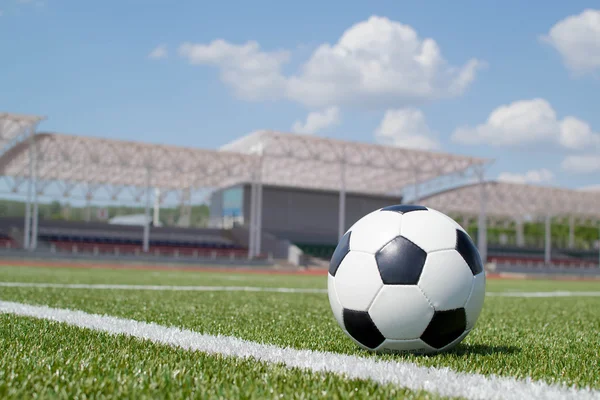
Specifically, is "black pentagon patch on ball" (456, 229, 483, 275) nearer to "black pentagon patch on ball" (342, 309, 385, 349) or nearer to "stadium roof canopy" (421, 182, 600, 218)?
"black pentagon patch on ball" (342, 309, 385, 349)

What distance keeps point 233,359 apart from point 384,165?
3930 centimetres

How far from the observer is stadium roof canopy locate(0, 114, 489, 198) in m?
38.9

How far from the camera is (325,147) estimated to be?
40.2 m

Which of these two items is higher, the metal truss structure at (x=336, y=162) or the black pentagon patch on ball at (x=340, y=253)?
the metal truss structure at (x=336, y=162)

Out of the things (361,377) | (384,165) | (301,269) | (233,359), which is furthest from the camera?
(384,165)

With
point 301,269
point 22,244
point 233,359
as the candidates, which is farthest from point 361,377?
point 22,244

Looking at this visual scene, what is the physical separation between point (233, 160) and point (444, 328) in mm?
39741

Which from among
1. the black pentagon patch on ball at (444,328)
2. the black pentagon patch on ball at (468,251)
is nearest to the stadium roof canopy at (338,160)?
the black pentagon patch on ball at (468,251)

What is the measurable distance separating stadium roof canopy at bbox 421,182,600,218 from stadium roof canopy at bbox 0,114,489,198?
11.9 meters

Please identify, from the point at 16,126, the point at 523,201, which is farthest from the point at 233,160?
the point at 523,201

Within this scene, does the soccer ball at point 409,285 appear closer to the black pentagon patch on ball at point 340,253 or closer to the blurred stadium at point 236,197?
the black pentagon patch on ball at point 340,253

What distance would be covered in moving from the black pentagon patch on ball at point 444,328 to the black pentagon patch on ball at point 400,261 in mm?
296

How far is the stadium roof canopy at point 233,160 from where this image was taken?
38.9 meters

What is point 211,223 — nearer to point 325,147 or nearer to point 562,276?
point 325,147
